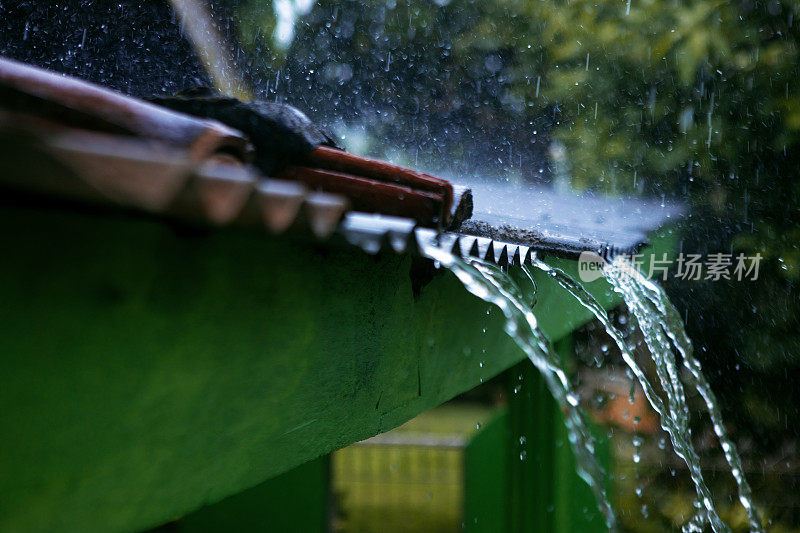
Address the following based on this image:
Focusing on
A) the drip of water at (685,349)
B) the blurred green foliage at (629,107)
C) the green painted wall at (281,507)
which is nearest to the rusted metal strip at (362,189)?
the drip of water at (685,349)

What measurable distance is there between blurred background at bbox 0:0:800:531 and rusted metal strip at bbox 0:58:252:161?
9.25 ft

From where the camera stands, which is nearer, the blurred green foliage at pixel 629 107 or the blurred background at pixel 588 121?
the blurred background at pixel 588 121

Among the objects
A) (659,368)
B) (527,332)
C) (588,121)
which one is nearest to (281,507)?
(659,368)

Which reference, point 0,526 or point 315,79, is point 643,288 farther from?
point 315,79

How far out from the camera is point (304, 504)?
3355mm

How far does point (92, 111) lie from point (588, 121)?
250 inches

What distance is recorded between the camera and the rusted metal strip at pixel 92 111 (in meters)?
0.75

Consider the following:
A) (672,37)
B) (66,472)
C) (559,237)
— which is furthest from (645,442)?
(66,472)

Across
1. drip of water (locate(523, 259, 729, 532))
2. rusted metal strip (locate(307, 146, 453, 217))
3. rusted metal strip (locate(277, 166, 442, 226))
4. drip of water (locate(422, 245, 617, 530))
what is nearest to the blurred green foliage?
drip of water (locate(523, 259, 729, 532))

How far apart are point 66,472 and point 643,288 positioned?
8.54 ft

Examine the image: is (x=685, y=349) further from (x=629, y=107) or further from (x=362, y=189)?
(x=629, y=107)

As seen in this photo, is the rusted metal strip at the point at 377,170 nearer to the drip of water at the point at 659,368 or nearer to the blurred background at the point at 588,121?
the drip of water at the point at 659,368

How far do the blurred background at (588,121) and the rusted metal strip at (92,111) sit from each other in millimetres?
2819

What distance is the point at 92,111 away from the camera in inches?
31.2
